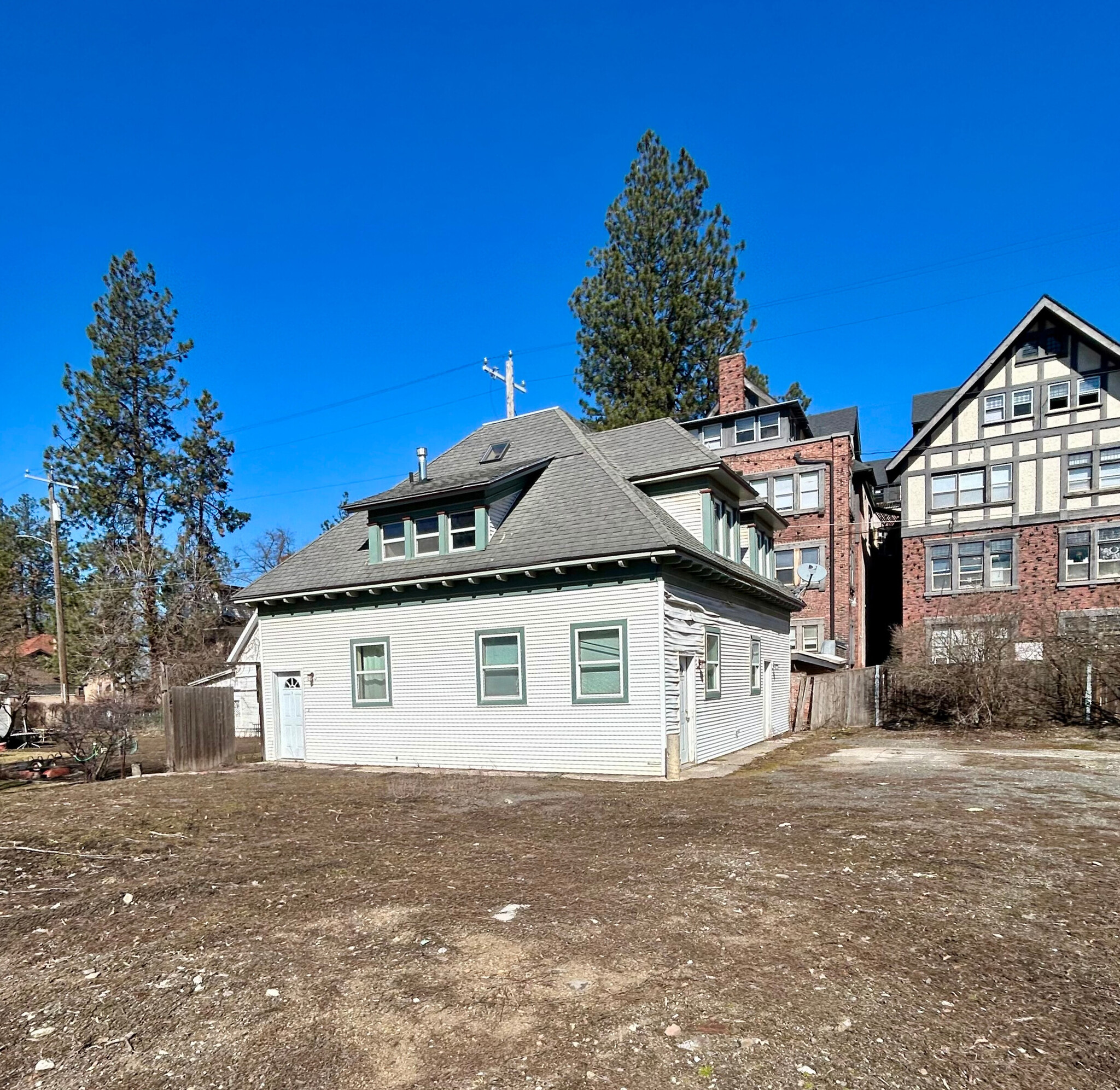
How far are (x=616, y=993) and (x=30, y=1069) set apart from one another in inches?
119

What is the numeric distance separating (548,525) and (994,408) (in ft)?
71.9

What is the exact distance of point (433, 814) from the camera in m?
9.58

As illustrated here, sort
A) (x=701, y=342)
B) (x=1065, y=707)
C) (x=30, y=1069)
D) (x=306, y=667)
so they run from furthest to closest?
(x=701, y=342) < (x=1065, y=707) < (x=306, y=667) < (x=30, y=1069)

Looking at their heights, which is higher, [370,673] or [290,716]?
[370,673]

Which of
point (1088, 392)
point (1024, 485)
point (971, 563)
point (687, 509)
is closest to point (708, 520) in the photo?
point (687, 509)

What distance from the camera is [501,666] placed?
13.6 m

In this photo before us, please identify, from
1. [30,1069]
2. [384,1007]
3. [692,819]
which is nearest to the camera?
[30,1069]

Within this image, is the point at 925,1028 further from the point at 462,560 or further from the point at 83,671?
the point at 83,671

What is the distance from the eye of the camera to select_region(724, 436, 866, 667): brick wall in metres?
27.0

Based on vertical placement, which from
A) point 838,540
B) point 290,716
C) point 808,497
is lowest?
point 290,716

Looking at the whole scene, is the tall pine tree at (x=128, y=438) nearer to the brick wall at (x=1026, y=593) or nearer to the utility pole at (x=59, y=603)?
the utility pole at (x=59, y=603)

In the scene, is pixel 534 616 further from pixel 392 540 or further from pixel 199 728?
pixel 199 728

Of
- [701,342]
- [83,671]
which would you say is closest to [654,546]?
[701,342]

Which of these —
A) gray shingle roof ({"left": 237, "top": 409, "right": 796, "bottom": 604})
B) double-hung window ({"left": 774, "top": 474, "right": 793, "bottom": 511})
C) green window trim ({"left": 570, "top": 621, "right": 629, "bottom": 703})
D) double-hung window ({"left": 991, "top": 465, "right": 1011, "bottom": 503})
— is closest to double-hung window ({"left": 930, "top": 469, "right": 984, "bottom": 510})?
double-hung window ({"left": 991, "top": 465, "right": 1011, "bottom": 503})
